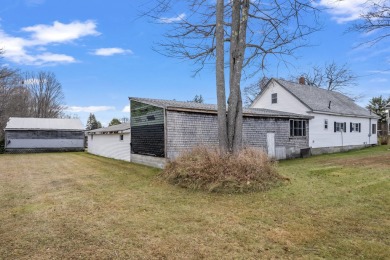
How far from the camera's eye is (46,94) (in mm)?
48656

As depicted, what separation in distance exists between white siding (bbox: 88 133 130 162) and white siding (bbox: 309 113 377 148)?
13.5 metres

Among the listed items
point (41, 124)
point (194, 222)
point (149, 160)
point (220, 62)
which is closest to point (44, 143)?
point (41, 124)

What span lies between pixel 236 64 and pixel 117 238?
26.5 feet

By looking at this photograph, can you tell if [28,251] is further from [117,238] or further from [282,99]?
[282,99]

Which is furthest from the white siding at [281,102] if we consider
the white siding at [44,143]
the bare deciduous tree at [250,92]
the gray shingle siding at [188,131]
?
the white siding at [44,143]

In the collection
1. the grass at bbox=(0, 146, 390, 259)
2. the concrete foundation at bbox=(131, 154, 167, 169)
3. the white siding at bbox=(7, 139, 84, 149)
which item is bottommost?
the grass at bbox=(0, 146, 390, 259)

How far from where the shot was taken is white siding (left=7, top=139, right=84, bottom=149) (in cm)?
2869

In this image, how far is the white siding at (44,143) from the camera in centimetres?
2869

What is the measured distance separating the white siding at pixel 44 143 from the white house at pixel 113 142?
4.49 meters

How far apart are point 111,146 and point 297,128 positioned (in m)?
14.4

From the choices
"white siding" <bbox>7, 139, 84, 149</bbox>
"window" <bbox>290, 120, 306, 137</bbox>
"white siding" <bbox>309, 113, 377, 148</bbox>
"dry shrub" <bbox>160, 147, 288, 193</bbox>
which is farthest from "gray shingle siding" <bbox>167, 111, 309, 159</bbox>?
"white siding" <bbox>7, 139, 84, 149</bbox>

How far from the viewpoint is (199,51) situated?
39.3 feet

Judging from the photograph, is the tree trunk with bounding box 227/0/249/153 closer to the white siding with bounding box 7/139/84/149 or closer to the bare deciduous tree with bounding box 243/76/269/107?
the white siding with bounding box 7/139/84/149

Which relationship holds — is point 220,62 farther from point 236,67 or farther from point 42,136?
point 42,136
